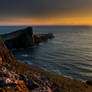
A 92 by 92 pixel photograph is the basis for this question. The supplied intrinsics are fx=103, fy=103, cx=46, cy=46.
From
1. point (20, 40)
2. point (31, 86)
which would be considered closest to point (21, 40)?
point (20, 40)

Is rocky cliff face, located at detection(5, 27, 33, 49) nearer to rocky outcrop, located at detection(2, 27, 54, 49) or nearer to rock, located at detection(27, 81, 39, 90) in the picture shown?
rocky outcrop, located at detection(2, 27, 54, 49)

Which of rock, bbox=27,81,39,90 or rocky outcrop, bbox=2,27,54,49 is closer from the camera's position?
rock, bbox=27,81,39,90

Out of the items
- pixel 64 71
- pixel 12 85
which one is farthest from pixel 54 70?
pixel 12 85

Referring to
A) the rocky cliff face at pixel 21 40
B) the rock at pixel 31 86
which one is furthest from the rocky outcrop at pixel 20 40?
the rock at pixel 31 86

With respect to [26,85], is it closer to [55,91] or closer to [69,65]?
[55,91]

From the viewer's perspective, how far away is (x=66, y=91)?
44.7ft

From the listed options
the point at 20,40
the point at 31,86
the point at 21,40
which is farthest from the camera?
the point at 21,40

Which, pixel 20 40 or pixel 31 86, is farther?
pixel 20 40

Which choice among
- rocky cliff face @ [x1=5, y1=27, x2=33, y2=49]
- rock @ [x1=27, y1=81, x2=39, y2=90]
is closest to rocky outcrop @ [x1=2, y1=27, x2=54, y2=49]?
rocky cliff face @ [x1=5, y1=27, x2=33, y2=49]

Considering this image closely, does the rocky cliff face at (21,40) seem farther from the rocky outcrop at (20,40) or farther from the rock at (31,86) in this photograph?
the rock at (31,86)

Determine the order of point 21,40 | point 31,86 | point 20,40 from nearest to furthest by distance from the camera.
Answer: point 31,86 → point 20,40 → point 21,40

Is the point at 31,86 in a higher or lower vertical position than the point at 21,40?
lower

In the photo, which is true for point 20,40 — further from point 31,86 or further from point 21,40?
point 31,86

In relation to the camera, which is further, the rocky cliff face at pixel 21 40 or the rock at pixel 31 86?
the rocky cliff face at pixel 21 40
